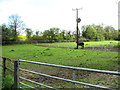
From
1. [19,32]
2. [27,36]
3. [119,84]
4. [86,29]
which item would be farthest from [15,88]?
[86,29]

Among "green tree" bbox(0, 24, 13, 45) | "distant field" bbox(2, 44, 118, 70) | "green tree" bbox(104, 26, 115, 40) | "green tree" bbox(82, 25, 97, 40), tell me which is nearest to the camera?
"distant field" bbox(2, 44, 118, 70)

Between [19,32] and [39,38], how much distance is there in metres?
7.54

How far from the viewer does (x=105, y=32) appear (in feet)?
232

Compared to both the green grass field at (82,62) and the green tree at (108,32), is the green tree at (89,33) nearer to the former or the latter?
the green tree at (108,32)

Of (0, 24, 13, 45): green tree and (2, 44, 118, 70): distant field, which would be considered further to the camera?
(0, 24, 13, 45): green tree

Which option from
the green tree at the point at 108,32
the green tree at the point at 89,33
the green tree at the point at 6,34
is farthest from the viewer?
the green tree at the point at 108,32

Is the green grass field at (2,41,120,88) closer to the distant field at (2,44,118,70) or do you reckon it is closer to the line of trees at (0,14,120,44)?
the distant field at (2,44,118,70)

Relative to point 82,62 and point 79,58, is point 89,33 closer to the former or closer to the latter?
point 79,58

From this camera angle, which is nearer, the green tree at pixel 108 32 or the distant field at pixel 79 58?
the distant field at pixel 79 58

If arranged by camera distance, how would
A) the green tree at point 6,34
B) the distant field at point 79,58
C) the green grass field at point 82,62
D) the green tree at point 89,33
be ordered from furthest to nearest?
the green tree at point 89,33, the green tree at point 6,34, the distant field at point 79,58, the green grass field at point 82,62

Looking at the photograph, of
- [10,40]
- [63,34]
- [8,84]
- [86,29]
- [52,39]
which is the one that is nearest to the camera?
[8,84]

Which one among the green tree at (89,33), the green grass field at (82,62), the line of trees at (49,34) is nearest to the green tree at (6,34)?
the line of trees at (49,34)

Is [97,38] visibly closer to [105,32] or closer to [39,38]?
[105,32]

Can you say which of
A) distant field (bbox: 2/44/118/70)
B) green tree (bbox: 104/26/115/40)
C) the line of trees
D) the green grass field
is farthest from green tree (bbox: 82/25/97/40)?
the green grass field
